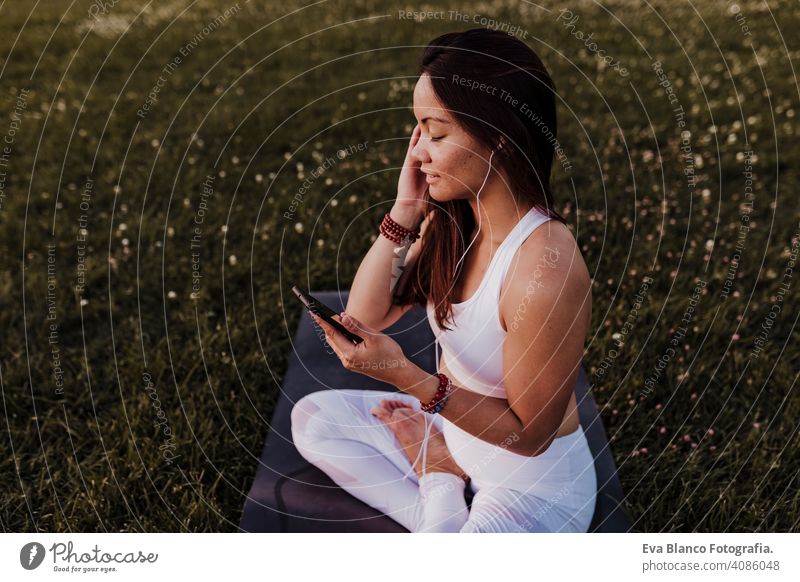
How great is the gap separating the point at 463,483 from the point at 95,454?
1635mm

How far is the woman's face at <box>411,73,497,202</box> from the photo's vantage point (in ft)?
6.41

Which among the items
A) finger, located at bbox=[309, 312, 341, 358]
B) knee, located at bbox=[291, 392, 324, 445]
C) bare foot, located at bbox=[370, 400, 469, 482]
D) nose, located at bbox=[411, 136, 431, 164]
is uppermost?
nose, located at bbox=[411, 136, 431, 164]

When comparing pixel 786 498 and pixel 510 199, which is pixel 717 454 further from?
pixel 510 199

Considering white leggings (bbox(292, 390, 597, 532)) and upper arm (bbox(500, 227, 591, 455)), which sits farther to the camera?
white leggings (bbox(292, 390, 597, 532))

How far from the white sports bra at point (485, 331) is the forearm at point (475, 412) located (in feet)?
0.46

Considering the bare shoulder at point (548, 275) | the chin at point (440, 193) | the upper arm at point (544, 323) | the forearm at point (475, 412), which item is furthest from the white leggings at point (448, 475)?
the chin at point (440, 193)

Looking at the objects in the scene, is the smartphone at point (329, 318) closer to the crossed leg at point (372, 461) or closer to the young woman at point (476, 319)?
A: the young woman at point (476, 319)

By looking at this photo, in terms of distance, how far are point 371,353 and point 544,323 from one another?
465 mm

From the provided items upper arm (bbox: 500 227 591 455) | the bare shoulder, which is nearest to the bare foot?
upper arm (bbox: 500 227 591 455)

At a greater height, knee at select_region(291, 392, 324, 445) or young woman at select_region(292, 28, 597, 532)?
young woman at select_region(292, 28, 597, 532)

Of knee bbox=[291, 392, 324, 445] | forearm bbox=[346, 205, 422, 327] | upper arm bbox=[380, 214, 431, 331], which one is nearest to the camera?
forearm bbox=[346, 205, 422, 327]

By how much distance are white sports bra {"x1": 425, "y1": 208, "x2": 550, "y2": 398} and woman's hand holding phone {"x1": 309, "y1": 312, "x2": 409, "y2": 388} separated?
36 cm

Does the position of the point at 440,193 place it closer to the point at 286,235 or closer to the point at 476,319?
the point at 476,319
